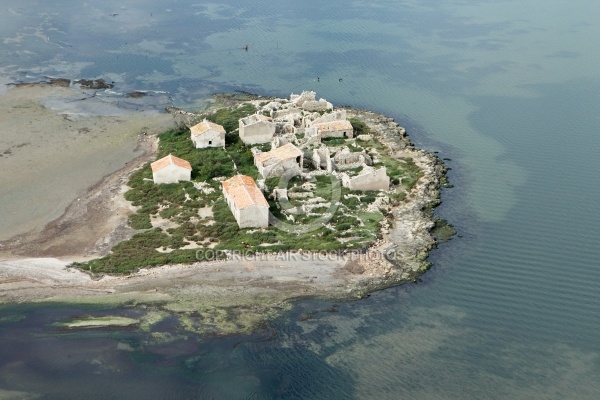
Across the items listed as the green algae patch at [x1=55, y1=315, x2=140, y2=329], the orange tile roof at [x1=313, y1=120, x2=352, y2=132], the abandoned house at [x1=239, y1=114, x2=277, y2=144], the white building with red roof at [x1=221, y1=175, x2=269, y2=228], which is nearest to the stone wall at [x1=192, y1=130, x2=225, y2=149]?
the abandoned house at [x1=239, y1=114, x2=277, y2=144]

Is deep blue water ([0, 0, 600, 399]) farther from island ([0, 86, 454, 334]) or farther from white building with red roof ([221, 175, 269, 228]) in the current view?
white building with red roof ([221, 175, 269, 228])

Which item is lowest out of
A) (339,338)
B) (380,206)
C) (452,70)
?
(339,338)

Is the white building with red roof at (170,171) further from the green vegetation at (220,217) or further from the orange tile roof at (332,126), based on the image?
the orange tile roof at (332,126)

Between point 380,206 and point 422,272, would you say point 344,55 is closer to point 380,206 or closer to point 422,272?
point 380,206

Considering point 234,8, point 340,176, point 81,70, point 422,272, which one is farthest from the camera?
point 234,8

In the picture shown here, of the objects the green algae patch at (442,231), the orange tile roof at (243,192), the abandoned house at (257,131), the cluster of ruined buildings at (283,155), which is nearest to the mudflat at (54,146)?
the cluster of ruined buildings at (283,155)

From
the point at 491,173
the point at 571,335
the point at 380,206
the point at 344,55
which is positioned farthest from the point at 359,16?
the point at 571,335

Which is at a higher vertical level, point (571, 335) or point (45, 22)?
point (45, 22)

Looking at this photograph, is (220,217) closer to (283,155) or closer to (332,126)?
(283,155)
